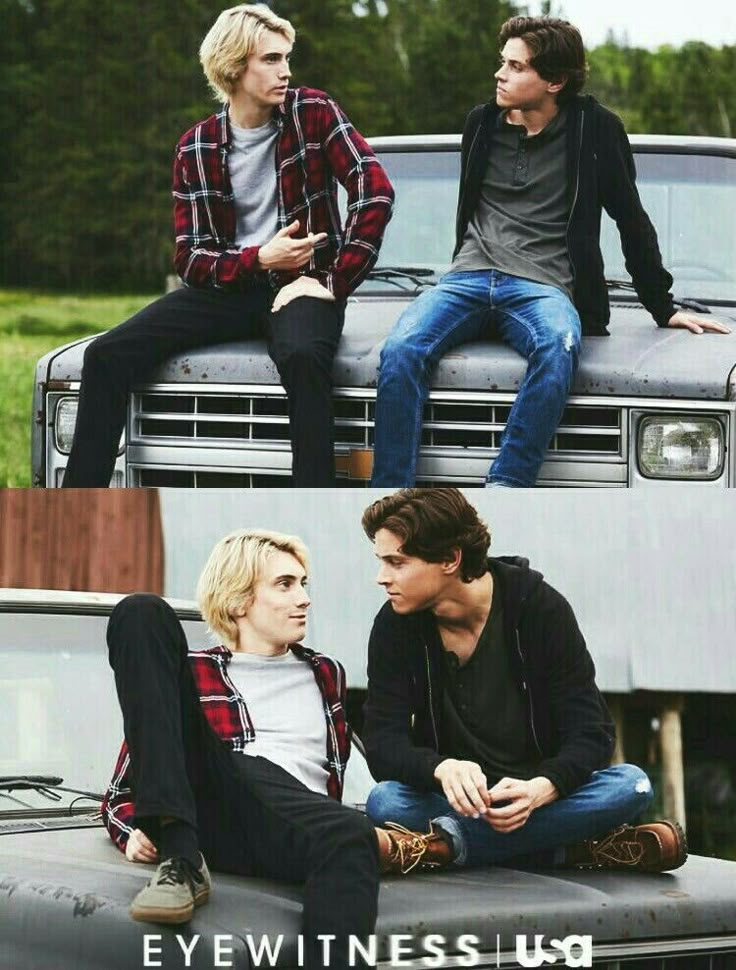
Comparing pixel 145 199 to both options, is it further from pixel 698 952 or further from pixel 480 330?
pixel 698 952

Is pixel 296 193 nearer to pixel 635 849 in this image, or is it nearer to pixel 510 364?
pixel 510 364

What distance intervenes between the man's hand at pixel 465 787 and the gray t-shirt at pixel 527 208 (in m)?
1.62

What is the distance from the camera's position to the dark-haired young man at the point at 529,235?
4.19m

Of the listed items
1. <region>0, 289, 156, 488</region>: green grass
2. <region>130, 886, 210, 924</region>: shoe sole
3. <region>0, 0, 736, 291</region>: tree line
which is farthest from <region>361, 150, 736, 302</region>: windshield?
<region>0, 0, 736, 291</region>: tree line

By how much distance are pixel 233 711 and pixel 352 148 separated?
6.24 ft

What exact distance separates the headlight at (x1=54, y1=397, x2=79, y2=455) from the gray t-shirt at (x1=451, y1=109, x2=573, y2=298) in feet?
4.05

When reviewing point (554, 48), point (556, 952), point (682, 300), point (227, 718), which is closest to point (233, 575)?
point (227, 718)

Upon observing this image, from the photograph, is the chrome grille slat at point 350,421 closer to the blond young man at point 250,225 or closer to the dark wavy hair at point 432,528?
the blond young man at point 250,225

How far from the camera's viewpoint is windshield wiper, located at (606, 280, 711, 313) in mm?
4816

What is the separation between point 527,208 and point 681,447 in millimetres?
917

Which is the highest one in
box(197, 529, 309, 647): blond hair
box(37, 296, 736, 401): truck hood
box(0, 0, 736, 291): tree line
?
box(0, 0, 736, 291): tree line

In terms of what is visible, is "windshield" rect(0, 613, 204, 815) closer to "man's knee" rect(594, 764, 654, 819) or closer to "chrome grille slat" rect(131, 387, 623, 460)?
"chrome grille slat" rect(131, 387, 623, 460)

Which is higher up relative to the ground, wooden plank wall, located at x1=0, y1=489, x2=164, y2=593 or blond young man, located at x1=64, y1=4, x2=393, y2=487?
blond young man, located at x1=64, y1=4, x2=393, y2=487

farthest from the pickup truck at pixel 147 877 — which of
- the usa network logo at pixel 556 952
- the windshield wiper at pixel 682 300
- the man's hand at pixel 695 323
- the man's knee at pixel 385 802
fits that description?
the windshield wiper at pixel 682 300
